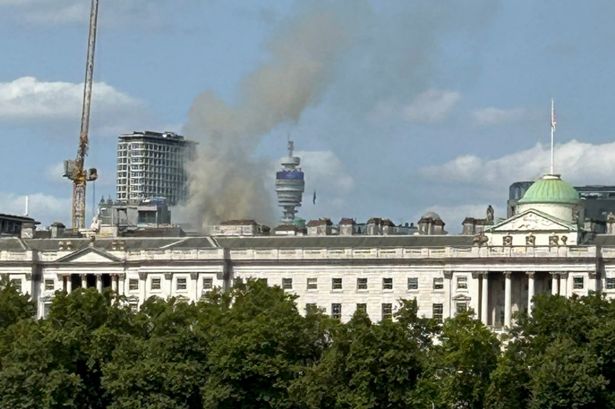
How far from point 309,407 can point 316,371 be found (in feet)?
10.1

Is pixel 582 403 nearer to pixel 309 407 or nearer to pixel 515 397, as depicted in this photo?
pixel 515 397

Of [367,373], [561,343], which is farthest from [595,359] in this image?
[367,373]

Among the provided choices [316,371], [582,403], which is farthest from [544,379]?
[316,371]

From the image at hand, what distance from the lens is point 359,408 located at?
195625 mm

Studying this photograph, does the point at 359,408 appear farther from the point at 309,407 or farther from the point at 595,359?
the point at 595,359

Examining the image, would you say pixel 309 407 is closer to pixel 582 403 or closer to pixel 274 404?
pixel 274 404

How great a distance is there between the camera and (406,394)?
197 m

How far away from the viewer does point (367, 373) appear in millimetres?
197375

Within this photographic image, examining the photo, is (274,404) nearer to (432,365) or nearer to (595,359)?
(432,365)

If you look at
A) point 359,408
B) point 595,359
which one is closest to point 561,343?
point 595,359

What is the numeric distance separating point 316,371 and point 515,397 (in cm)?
1497

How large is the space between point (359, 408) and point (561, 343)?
16.4 metres

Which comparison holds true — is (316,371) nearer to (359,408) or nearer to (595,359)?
(359,408)

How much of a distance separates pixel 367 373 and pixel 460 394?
7.30 metres
